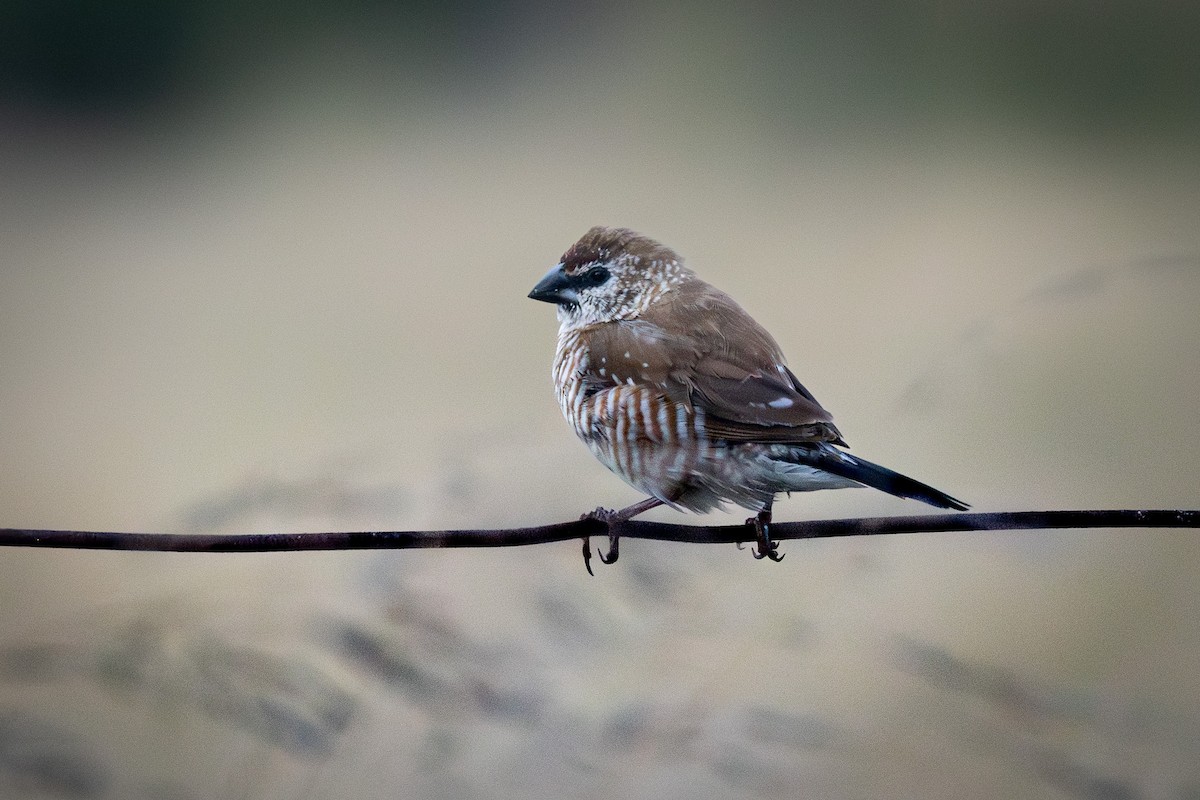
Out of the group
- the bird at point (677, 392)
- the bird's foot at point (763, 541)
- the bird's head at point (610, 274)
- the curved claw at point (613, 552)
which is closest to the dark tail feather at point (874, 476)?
the bird at point (677, 392)

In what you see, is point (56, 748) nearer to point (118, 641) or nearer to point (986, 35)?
point (118, 641)

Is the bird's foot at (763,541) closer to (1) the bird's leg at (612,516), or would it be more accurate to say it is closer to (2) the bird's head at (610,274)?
(1) the bird's leg at (612,516)

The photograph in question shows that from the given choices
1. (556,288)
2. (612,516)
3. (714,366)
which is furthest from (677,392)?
(556,288)

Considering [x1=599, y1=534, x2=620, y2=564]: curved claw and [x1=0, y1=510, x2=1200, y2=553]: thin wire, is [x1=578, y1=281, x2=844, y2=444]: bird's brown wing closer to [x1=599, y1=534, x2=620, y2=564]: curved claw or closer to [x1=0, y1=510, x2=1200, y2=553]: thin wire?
[x1=599, y1=534, x2=620, y2=564]: curved claw

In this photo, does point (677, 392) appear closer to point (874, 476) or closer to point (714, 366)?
point (714, 366)

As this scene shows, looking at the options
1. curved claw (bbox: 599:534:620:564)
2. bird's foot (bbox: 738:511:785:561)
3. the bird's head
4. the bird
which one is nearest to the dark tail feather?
the bird

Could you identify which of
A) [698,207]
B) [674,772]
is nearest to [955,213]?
[698,207]

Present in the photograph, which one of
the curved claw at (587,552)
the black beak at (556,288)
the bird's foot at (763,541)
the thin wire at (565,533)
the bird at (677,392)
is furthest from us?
the black beak at (556,288)
